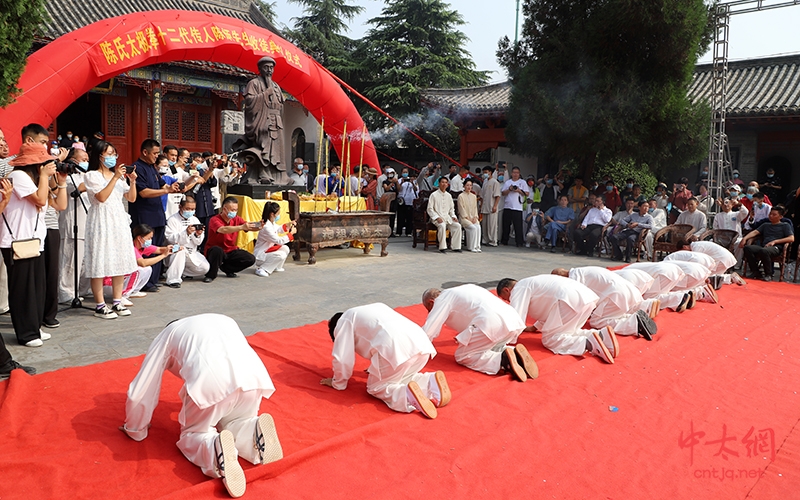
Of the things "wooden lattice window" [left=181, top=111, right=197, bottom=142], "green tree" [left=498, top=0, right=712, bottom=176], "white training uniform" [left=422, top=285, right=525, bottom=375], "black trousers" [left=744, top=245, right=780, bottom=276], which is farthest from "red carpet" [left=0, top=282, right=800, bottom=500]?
"wooden lattice window" [left=181, top=111, right=197, bottom=142]

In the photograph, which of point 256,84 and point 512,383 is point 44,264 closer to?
point 512,383

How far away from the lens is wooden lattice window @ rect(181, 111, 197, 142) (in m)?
14.1

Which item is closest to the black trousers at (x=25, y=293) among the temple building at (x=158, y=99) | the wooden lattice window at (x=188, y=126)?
the temple building at (x=158, y=99)

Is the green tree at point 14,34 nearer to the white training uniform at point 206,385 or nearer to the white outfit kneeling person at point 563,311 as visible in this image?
the white training uniform at point 206,385

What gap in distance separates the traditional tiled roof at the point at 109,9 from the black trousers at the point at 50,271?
780 cm

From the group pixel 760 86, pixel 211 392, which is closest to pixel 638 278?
pixel 211 392

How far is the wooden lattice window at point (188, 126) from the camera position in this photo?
46.3ft

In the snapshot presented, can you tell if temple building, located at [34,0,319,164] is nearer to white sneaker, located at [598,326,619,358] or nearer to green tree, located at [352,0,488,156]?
green tree, located at [352,0,488,156]

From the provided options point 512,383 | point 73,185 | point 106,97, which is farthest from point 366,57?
point 512,383

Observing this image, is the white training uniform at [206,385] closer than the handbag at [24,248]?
Yes

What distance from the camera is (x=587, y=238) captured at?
33.9 ft

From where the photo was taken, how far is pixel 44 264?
13.7ft

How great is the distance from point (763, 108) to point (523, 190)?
17.6 feet

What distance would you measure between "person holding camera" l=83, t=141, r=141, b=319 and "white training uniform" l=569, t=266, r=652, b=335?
365 cm
